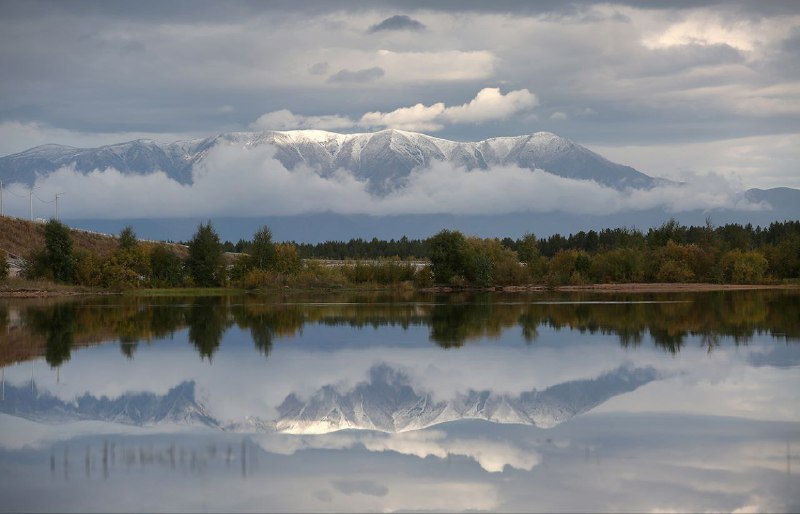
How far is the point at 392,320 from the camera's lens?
154 ft

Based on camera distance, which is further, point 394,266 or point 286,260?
point 394,266

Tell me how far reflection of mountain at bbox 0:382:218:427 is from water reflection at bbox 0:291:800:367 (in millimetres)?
7028

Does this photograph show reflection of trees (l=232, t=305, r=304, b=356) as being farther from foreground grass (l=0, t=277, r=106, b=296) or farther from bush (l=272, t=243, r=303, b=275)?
bush (l=272, t=243, r=303, b=275)

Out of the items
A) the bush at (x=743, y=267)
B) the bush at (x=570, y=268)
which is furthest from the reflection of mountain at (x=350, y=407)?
the bush at (x=743, y=267)

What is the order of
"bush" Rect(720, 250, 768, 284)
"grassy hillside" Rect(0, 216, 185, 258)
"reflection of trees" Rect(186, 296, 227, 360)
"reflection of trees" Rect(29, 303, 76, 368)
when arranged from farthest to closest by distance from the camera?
1. "grassy hillside" Rect(0, 216, 185, 258)
2. "bush" Rect(720, 250, 768, 284)
3. "reflection of trees" Rect(186, 296, 227, 360)
4. "reflection of trees" Rect(29, 303, 76, 368)

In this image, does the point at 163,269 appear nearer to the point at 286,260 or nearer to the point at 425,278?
the point at 286,260

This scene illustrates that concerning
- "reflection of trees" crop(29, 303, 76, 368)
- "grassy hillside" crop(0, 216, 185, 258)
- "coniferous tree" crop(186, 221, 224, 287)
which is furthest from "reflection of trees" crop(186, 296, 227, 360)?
"grassy hillside" crop(0, 216, 185, 258)

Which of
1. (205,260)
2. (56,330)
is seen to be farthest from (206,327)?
(205,260)

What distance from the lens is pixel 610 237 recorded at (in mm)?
166250

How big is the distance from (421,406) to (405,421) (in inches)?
63.0

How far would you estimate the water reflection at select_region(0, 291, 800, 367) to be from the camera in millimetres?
34938

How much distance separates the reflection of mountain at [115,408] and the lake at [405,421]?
69 millimetres

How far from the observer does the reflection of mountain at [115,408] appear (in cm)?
1933

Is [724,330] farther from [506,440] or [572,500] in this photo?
[572,500]
